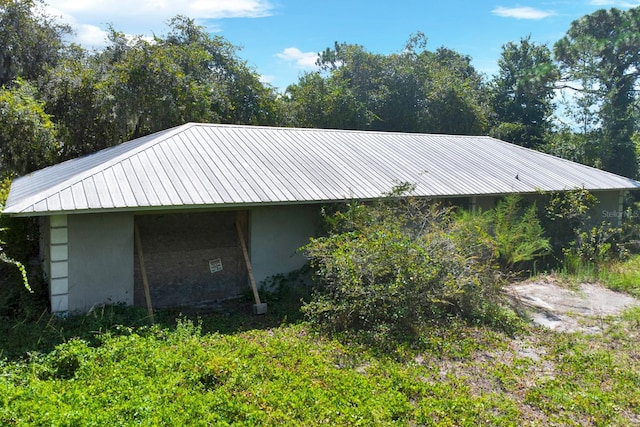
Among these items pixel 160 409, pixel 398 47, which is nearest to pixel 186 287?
pixel 160 409

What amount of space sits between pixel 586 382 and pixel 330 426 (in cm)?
343

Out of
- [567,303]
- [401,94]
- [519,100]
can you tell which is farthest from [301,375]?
[519,100]

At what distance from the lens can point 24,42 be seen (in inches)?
606

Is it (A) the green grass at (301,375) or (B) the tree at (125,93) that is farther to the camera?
(B) the tree at (125,93)

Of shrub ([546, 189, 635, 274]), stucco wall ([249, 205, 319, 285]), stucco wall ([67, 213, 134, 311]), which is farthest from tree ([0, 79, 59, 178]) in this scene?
shrub ([546, 189, 635, 274])

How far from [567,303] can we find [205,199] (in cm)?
714

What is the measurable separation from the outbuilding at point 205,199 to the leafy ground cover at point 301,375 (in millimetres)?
1042

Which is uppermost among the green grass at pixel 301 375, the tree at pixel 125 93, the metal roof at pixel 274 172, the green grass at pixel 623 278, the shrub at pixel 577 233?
the tree at pixel 125 93

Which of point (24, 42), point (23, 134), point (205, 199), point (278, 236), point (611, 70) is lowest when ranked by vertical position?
point (278, 236)

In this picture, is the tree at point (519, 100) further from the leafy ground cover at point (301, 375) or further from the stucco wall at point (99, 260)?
the stucco wall at point (99, 260)

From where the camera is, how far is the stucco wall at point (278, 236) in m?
9.64

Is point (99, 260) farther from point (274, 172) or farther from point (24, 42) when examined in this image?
point (24, 42)

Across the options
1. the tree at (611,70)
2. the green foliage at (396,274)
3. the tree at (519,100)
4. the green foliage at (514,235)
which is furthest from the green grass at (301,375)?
the tree at (519,100)

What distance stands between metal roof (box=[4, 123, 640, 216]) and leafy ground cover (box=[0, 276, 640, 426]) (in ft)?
6.19
